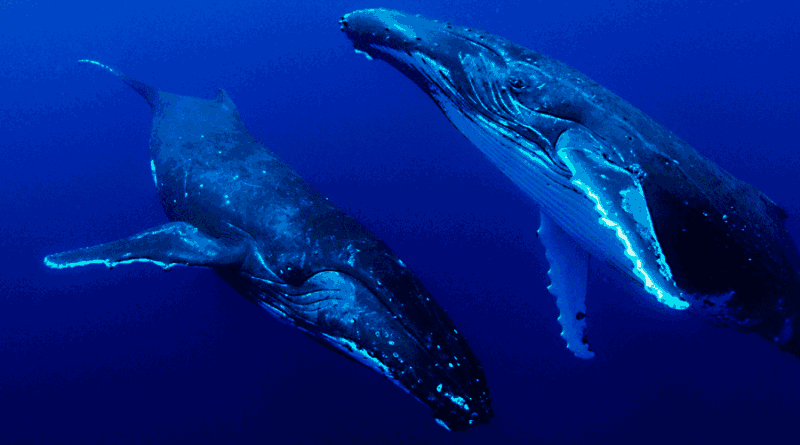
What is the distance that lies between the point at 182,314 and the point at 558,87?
28.2 feet

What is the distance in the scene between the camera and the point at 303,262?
5.16 meters

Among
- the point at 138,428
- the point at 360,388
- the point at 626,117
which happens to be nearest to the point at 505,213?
the point at 360,388

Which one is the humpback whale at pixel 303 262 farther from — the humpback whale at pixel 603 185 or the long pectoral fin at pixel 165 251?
the humpback whale at pixel 603 185

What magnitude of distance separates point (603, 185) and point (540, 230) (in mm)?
2107

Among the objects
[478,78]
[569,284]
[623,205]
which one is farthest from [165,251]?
[569,284]

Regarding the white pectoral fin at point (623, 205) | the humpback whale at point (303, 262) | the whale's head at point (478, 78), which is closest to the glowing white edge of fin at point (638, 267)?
the white pectoral fin at point (623, 205)

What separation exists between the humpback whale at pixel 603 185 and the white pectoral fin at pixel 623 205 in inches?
0.4

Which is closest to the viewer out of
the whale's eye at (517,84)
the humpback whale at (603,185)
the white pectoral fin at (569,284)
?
the humpback whale at (603,185)

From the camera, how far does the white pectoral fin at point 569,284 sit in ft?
18.4

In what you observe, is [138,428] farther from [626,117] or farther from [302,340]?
[626,117]

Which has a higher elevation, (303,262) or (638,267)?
(638,267)

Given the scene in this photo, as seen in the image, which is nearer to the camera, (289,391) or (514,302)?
(289,391)

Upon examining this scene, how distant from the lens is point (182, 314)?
30.4ft

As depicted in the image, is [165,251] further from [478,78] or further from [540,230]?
[540,230]
